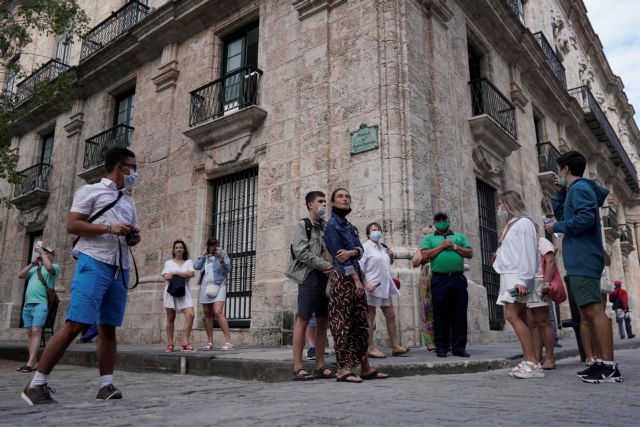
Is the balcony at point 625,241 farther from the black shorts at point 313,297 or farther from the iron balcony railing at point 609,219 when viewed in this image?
the black shorts at point 313,297

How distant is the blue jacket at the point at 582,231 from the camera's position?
3752mm

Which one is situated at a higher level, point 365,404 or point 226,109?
point 226,109

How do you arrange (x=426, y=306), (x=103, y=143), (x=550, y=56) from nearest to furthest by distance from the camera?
(x=426, y=306), (x=103, y=143), (x=550, y=56)

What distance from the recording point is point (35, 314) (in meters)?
5.95

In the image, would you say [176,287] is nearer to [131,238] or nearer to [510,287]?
[131,238]

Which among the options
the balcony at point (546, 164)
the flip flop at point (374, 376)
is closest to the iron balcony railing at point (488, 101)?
the balcony at point (546, 164)

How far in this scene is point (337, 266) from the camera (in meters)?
4.04

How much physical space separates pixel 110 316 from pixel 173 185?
7276mm

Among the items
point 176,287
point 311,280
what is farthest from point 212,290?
point 311,280

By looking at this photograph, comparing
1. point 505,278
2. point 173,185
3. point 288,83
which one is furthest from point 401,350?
point 173,185

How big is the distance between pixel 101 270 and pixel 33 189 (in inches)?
509

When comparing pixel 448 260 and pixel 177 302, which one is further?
pixel 177 302

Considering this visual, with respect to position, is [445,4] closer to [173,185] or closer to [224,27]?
[224,27]

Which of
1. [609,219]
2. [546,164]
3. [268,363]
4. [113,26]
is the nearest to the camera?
[268,363]
